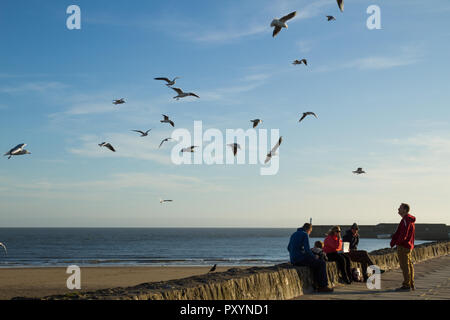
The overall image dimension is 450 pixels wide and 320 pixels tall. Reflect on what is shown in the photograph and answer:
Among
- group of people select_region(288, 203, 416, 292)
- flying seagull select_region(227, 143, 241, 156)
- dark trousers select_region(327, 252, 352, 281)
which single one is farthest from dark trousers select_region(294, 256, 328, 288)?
flying seagull select_region(227, 143, 241, 156)

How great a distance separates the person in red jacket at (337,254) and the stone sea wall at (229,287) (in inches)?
9.1

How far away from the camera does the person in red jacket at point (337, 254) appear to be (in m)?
10.0

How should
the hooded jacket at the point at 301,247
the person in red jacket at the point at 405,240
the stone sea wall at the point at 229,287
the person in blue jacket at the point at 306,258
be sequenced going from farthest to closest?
1. the person in red jacket at the point at 405,240
2. the hooded jacket at the point at 301,247
3. the person in blue jacket at the point at 306,258
4. the stone sea wall at the point at 229,287

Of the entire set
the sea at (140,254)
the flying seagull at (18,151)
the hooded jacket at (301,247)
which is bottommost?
the sea at (140,254)

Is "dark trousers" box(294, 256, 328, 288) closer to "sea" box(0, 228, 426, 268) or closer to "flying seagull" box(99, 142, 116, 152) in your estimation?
"flying seagull" box(99, 142, 116, 152)

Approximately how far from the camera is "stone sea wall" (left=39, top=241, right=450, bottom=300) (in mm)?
5680

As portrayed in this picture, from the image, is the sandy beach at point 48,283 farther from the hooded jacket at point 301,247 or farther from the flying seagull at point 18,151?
the hooded jacket at point 301,247

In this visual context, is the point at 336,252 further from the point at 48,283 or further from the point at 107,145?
the point at 48,283

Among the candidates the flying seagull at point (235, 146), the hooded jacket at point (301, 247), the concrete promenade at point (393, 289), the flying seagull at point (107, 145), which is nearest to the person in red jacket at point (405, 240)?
the concrete promenade at point (393, 289)

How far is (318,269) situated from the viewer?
8.77 metres

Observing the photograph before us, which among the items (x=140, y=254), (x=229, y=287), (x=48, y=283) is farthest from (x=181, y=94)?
(x=140, y=254)
